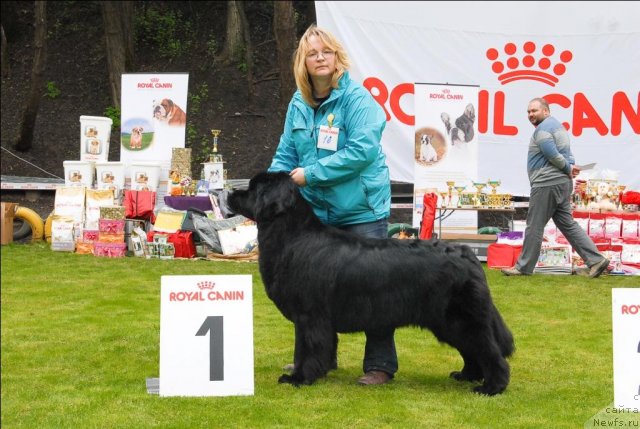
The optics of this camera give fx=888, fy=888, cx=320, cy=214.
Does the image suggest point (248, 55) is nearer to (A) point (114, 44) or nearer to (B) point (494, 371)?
(A) point (114, 44)

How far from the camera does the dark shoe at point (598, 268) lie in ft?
27.3

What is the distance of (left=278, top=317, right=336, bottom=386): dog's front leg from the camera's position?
162 inches

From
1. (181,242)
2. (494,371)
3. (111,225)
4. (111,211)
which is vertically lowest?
(494,371)

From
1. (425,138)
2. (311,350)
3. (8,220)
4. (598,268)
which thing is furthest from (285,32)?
(311,350)

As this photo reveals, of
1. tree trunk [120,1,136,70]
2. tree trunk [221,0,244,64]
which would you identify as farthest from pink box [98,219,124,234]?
tree trunk [221,0,244,64]

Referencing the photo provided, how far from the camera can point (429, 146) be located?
399 inches

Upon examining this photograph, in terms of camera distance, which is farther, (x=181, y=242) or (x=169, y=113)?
(x=169, y=113)

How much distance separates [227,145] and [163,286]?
11484mm

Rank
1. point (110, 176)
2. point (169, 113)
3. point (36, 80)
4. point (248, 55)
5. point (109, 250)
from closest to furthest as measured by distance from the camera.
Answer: point (109, 250) < point (110, 176) < point (169, 113) < point (36, 80) < point (248, 55)

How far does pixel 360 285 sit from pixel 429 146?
6.26m

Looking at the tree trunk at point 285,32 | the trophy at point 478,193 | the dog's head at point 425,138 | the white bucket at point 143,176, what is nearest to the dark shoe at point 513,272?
the trophy at point 478,193

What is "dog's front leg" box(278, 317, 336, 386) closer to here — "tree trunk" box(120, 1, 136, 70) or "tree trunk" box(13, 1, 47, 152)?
"tree trunk" box(13, 1, 47, 152)

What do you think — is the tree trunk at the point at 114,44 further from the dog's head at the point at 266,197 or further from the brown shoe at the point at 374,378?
the brown shoe at the point at 374,378

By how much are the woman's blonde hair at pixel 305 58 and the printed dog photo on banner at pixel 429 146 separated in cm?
588
